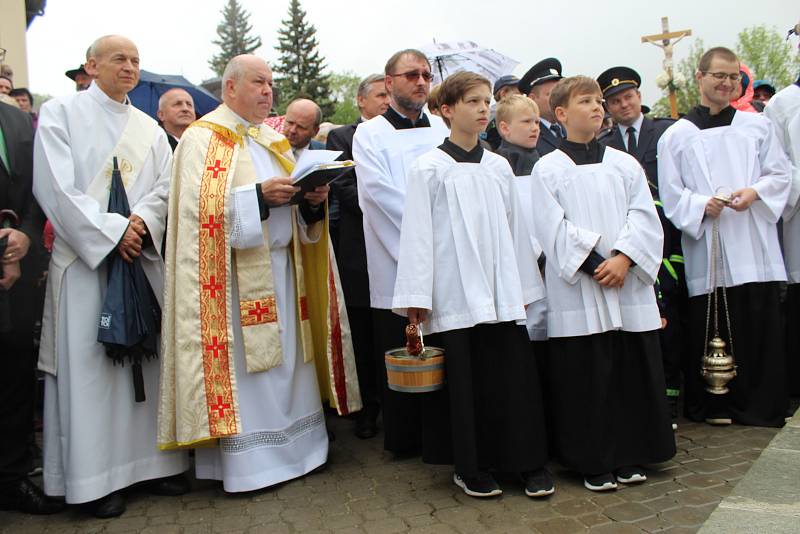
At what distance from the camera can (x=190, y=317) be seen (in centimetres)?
427

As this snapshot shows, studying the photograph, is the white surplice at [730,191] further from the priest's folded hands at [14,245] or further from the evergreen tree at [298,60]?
the evergreen tree at [298,60]

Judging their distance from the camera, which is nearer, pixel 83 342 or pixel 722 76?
pixel 83 342

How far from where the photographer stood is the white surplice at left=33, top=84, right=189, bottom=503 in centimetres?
414

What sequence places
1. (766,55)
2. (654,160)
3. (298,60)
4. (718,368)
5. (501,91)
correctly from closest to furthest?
1. (718,368)
2. (654,160)
3. (501,91)
4. (766,55)
5. (298,60)

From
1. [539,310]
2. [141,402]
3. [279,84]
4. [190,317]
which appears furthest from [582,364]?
[279,84]

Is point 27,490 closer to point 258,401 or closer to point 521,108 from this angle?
point 258,401

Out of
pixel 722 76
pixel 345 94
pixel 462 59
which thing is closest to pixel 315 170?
pixel 722 76

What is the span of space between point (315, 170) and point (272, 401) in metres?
1.36

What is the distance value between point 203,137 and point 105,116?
0.56m

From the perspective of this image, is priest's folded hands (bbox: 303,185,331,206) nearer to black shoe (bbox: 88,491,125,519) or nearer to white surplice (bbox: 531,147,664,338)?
white surplice (bbox: 531,147,664,338)

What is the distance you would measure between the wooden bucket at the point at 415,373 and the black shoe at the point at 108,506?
1620mm

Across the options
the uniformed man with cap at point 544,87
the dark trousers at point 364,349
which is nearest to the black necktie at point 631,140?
the uniformed man with cap at point 544,87

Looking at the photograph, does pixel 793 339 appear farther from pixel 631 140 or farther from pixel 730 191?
pixel 631 140

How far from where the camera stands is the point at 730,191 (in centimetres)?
527
